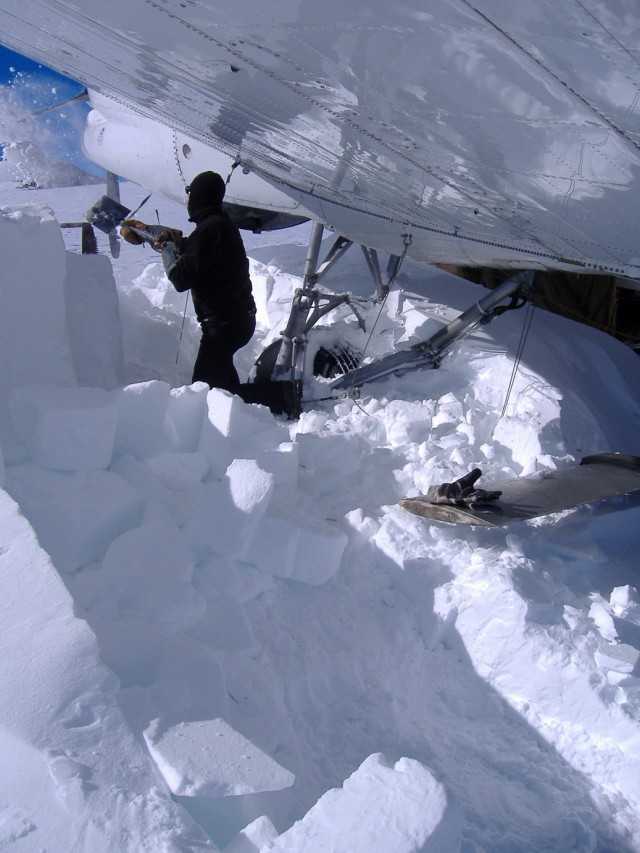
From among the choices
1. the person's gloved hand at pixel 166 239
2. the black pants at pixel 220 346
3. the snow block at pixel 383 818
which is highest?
the person's gloved hand at pixel 166 239

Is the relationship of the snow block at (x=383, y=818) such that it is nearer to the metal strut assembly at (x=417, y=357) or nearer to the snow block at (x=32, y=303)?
the snow block at (x=32, y=303)

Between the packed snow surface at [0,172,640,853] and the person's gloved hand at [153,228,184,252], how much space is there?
1.18 feet

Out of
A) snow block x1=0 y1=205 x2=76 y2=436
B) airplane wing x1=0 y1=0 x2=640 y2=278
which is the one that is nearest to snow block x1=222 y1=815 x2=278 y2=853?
airplane wing x1=0 y1=0 x2=640 y2=278

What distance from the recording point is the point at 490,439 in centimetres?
435

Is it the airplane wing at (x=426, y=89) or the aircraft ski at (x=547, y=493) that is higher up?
A: the airplane wing at (x=426, y=89)

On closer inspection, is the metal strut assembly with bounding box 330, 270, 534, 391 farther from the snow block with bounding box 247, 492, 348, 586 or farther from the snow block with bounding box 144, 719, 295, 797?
the snow block with bounding box 144, 719, 295, 797

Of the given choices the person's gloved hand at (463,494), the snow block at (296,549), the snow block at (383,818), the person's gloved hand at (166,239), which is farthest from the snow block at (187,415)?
the snow block at (383,818)

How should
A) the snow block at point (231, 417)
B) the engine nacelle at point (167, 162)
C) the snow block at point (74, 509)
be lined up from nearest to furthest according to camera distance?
the snow block at point (74, 509)
the snow block at point (231, 417)
the engine nacelle at point (167, 162)

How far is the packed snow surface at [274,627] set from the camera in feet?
5.10

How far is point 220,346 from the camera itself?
4602mm

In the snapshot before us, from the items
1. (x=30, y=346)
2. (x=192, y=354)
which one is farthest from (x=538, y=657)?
(x=192, y=354)

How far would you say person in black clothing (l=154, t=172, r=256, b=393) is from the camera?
4.29 m

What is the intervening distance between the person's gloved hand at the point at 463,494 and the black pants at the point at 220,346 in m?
2.01

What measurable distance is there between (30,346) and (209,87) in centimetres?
159
